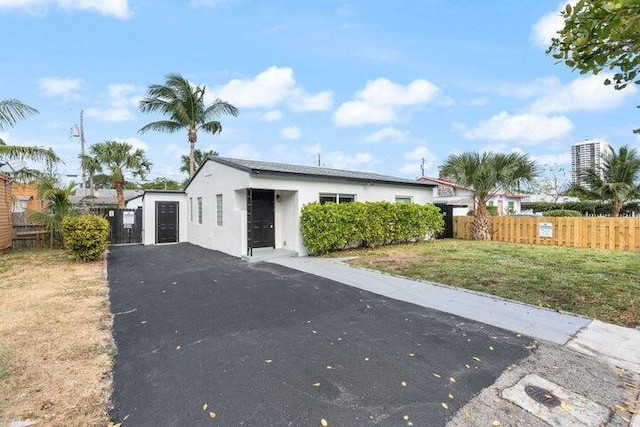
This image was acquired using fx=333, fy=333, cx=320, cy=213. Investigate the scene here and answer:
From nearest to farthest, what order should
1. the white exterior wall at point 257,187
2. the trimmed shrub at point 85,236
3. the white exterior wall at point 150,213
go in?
the trimmed shrub at point 85,236 → the white exterior wall at point 257,187 → the white exterior wall at point 150,213

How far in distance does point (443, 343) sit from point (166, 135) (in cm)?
2162

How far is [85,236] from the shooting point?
9.79 metres

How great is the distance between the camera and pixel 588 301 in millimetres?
5711

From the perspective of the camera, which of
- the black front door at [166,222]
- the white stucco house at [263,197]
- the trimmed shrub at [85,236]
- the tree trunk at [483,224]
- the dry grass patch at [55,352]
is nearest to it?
the dry grass patch at [55,352]

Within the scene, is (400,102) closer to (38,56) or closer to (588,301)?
(588,301)

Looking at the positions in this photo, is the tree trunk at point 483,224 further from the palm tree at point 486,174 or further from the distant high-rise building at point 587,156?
the distant high-rise building at point 587,156

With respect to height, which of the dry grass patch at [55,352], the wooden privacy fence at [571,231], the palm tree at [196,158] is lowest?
the dry grass patch at [55,352]

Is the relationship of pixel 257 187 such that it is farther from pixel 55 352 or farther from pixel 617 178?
pixel 617 178

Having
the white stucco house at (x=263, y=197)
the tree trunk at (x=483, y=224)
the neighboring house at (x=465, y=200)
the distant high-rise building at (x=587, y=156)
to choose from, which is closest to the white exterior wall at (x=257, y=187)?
the white stucco house at (x=263, y=197)

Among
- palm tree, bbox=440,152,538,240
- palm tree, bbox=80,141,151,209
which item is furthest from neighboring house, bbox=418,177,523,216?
palm tree, bbox=80,141,151,209

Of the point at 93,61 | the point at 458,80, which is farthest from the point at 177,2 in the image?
the point at 458,80

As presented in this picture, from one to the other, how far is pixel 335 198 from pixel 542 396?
9.99 metres

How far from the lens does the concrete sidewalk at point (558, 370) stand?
271 cm

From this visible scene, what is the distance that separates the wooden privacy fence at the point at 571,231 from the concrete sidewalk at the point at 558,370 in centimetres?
995
